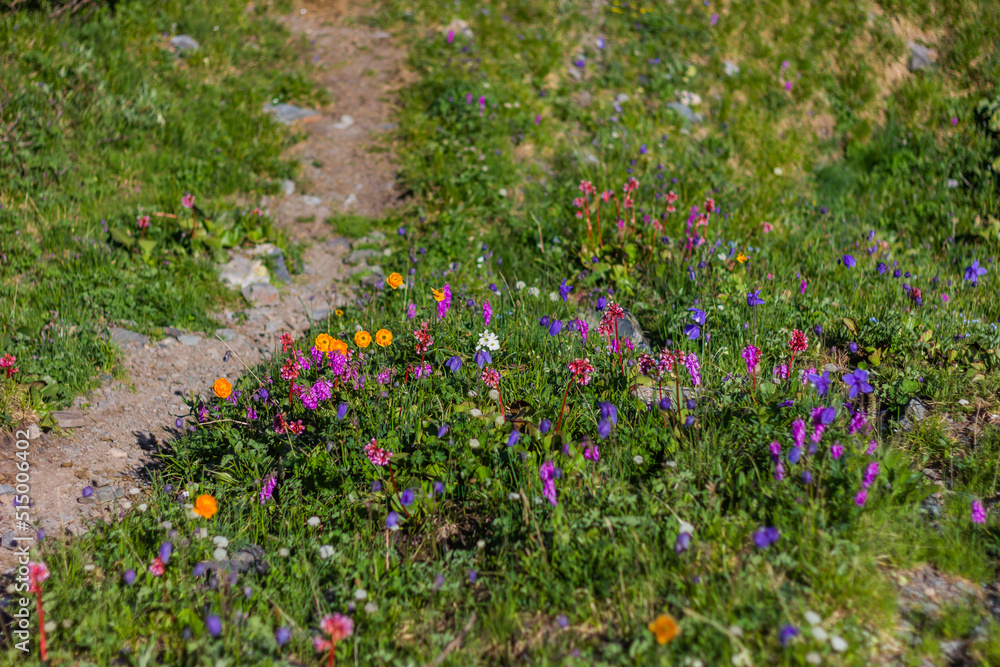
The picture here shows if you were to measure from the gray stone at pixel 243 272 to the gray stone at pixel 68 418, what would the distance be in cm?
165

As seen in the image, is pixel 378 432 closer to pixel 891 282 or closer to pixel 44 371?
pixel 44 371

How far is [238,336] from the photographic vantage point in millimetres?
4891

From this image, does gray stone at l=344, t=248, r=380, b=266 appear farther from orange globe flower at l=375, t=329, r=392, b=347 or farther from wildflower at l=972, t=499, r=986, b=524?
wildflower at l=972, t=499, r=986, b=524

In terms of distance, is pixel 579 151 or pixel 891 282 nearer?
pixel 891 282

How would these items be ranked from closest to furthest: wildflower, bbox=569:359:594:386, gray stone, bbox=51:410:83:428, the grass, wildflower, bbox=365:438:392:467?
the grass < wildflower, bbox=365:438:392:467 < wildflower, bbox=569:359:594:386 < gray stone, bbox=51:410:83:428

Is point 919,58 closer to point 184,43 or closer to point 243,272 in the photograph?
point 243,272

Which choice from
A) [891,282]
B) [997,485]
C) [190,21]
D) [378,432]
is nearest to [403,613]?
[378,432]

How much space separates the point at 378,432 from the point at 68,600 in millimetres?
1413

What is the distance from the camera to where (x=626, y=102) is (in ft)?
23.3

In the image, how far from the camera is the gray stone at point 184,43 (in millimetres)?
7668

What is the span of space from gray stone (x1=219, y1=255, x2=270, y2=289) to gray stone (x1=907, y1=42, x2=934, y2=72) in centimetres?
774

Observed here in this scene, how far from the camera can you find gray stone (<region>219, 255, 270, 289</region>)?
538 centimetres

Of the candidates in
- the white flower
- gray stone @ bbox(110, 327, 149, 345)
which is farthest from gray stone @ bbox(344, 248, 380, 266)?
the white flower

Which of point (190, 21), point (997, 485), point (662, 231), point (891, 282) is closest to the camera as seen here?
point (997, 485)
